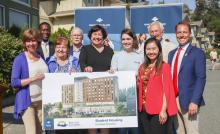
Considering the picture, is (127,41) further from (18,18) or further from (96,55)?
(18,18)

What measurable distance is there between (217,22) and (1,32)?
309ft

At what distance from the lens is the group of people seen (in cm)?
567

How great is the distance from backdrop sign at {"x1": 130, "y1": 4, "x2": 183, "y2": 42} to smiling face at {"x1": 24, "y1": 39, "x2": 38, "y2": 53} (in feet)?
21.4

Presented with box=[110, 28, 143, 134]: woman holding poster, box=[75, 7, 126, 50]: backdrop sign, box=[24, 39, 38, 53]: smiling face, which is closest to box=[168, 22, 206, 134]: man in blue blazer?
box=[110, 28, 143, 134]: woman holding poster

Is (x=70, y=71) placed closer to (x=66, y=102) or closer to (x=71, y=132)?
(x=66, y=102)

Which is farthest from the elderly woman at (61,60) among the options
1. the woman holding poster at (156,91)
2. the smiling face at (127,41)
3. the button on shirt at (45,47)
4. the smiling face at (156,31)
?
the smiling face at (156,31)

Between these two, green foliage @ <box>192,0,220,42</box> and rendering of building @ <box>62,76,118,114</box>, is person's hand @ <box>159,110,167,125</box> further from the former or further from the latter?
green foliage @ <box>192,0,220,42</box>

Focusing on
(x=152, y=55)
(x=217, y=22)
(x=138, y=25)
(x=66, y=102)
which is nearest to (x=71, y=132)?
(x=66, y=102)

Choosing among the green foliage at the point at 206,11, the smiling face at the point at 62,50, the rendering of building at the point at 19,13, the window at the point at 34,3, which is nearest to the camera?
the smiling face at the point at 62,50

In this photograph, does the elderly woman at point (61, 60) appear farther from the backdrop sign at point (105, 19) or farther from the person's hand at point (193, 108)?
the backdrop sign at point (105, 19)

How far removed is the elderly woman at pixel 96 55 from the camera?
21.4ft

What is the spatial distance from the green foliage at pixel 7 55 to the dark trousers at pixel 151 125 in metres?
4.21

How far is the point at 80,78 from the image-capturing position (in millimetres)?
6090

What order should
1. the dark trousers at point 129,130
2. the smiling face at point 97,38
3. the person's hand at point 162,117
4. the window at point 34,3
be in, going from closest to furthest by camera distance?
1. the person's hand at point 162,117
2. the dark trousers at point 129,130
3. the smiling face at point 97,38
4. the window at point 34,3
